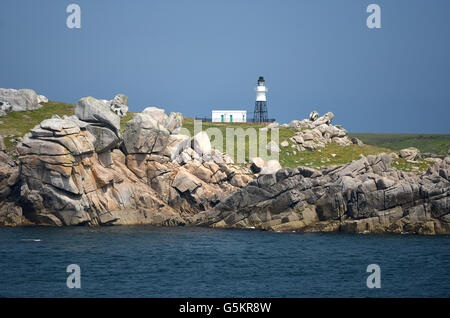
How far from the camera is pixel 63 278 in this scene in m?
48.2

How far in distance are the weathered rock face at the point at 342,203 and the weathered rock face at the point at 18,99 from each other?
4804cm

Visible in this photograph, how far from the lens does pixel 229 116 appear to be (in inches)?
4806

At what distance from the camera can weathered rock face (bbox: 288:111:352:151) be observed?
102 metres

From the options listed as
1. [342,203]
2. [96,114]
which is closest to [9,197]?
[96,114]

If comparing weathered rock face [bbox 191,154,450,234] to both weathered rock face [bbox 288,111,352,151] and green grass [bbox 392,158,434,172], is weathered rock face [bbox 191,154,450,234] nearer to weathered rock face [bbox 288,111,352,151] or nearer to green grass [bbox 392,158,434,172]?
green grass [bbox 392,158,434,172]

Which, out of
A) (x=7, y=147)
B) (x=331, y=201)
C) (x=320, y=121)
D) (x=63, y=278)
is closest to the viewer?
(x=63, y=278)

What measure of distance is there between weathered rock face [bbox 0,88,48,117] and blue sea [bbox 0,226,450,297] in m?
42.9

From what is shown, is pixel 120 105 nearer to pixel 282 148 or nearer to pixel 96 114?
pixel 282 148

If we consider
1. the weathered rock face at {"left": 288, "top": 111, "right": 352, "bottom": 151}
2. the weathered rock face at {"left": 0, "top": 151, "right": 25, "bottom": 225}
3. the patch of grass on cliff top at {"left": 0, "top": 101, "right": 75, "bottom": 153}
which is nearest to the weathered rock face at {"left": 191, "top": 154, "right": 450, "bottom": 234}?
the weathered rock face at {"left": 0, "top": 151, "right": 25, "bottom": 225}

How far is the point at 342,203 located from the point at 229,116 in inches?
2225
